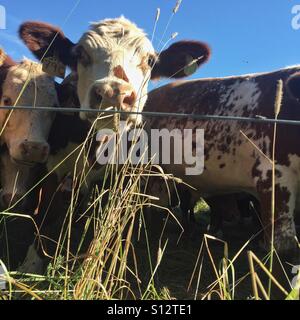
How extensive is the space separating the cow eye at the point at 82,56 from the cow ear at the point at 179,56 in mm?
1025

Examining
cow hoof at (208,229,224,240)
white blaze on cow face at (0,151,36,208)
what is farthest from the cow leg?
cow hoof at (208,229,224,240)

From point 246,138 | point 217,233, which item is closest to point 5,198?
point 246,138

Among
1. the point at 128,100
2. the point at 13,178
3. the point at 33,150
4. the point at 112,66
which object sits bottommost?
the point at 13,178

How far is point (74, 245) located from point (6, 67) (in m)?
2.02

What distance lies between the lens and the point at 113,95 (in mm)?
3514

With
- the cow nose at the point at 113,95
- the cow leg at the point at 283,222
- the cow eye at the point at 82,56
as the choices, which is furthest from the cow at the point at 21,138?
the cow leg at the point at 283,222

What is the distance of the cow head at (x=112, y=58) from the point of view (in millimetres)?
3635

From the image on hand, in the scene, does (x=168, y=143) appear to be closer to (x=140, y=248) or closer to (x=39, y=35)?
(x=140, y=248)

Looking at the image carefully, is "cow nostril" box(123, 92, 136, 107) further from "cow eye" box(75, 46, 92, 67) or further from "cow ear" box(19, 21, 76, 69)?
"cow ear" box(19, 21, 76, 69)

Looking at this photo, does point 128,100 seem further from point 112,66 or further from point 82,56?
point 82,56

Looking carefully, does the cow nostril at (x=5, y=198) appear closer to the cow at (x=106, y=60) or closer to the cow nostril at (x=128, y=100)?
the cow at (x=106, y=60)

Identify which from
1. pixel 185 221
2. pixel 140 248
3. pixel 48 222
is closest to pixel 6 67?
pixel 48 222

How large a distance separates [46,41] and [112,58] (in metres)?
1.06

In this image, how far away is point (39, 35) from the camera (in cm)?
477
